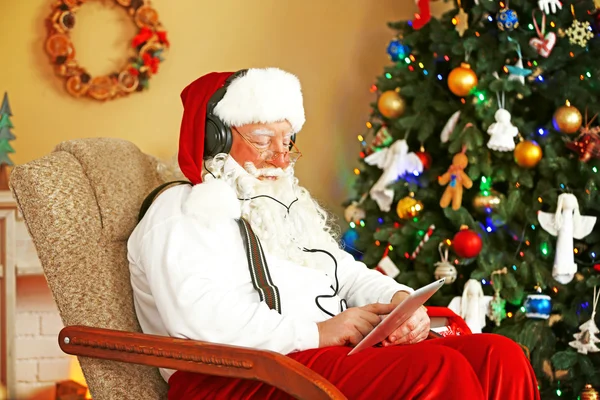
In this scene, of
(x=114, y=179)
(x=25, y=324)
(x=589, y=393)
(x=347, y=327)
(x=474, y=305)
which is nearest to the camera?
(x=347, y=327)

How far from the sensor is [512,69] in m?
3.32

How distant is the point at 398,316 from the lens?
74.4 inches

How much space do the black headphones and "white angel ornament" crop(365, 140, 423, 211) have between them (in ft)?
4.36

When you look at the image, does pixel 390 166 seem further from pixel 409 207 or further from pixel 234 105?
pixel 234 105

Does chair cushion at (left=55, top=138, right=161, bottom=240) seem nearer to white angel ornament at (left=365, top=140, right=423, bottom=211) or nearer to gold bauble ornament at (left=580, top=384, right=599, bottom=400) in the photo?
white angel ornament at (left=365, top=140, right=423, bottom=211)

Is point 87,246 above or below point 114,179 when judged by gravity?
below

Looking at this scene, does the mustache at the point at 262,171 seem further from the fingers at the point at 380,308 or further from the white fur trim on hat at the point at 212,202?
the fingers at the point at 380,308

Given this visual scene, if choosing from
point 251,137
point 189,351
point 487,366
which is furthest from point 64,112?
point 487,366

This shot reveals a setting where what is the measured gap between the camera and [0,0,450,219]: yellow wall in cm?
388

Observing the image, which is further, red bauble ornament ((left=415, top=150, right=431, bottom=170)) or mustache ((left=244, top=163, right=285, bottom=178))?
red bauble ornament ((left=415, top=150, right=431, bottom=170))

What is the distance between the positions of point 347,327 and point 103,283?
0.68m

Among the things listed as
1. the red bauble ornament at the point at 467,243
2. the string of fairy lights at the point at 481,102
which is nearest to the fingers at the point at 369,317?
the red bauble ornament at the point at 467,243

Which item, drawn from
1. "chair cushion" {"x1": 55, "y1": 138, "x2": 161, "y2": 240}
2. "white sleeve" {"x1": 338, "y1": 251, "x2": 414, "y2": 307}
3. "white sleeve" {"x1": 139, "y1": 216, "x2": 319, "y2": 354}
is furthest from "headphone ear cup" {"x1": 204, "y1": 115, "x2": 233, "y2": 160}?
"white sleeve" {"x1": 338, "y1": 251, "x2": 414, "y2": 307}

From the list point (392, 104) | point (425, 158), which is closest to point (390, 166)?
point (425, 158)
